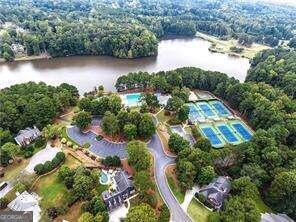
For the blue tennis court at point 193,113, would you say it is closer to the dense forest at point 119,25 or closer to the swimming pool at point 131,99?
the swimming pool at point 131,99

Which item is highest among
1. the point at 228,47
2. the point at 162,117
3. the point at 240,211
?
the point at 240,211

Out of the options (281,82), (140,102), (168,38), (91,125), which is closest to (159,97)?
(140,102)

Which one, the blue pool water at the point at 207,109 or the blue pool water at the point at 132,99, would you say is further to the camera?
the blue pool water at the point at 132,99

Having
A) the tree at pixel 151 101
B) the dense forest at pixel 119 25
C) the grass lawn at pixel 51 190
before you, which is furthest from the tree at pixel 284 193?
the dense forest at pixel 119 25

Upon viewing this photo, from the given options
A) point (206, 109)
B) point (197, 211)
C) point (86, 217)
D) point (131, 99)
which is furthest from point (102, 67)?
point (86, 217)

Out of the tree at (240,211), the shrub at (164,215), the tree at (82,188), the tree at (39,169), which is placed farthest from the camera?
the tree at (39,169)

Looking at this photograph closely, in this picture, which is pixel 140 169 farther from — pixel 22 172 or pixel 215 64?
pixel 215 64

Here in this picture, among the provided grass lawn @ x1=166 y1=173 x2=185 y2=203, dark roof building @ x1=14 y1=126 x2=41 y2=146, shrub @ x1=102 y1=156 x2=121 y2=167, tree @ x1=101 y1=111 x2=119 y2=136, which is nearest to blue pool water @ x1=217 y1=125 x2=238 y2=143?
grass lawn @ x1=166 y1=173 x2=185 y2=203

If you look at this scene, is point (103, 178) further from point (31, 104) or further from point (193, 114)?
point (193, 114)
